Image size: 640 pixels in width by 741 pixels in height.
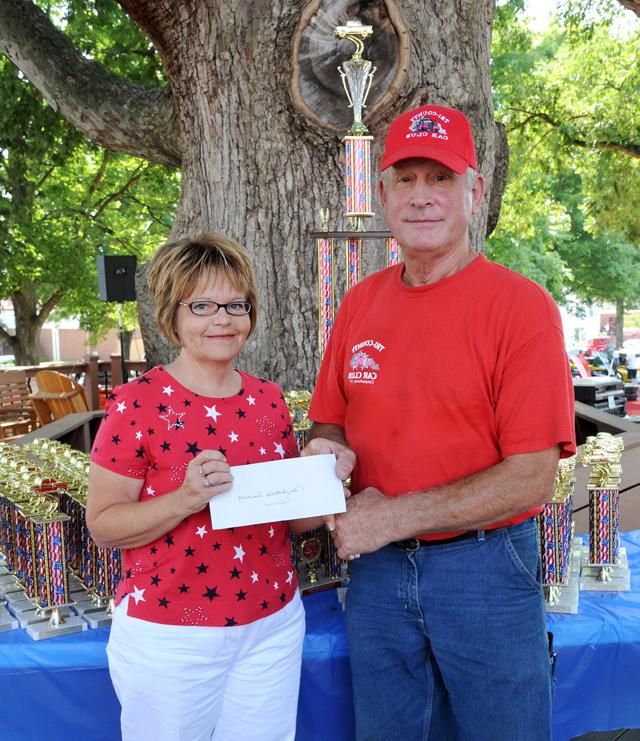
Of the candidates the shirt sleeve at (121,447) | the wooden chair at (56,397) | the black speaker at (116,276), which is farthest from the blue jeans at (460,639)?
the black speaker at (116,276)

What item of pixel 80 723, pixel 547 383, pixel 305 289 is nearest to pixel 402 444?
pixel 547 383

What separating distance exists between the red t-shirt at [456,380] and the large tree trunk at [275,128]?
2.25 m

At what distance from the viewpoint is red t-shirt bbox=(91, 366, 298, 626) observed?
167cm

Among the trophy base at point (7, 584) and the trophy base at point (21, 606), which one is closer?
the trophy base at point (21, 606)

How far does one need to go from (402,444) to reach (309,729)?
883mm

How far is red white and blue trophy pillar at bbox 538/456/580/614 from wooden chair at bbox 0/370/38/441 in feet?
29.4

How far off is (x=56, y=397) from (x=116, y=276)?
1.83m

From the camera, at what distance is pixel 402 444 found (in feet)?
5.64

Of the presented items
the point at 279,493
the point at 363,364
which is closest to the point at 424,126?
the point at 363,364

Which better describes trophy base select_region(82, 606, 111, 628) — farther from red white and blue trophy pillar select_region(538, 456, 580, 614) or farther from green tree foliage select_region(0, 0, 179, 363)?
green tree foliage select_region(0, 0, 179, 363)

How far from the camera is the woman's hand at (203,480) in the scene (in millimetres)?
1578

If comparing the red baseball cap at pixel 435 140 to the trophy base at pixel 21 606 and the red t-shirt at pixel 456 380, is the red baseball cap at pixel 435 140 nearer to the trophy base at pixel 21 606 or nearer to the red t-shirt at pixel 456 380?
the red t-shirt at pixel 456 380

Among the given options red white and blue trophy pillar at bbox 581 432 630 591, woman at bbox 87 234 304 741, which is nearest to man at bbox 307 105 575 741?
woman at bbox 87 234 304 741

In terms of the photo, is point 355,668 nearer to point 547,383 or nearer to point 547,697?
point 547,697
